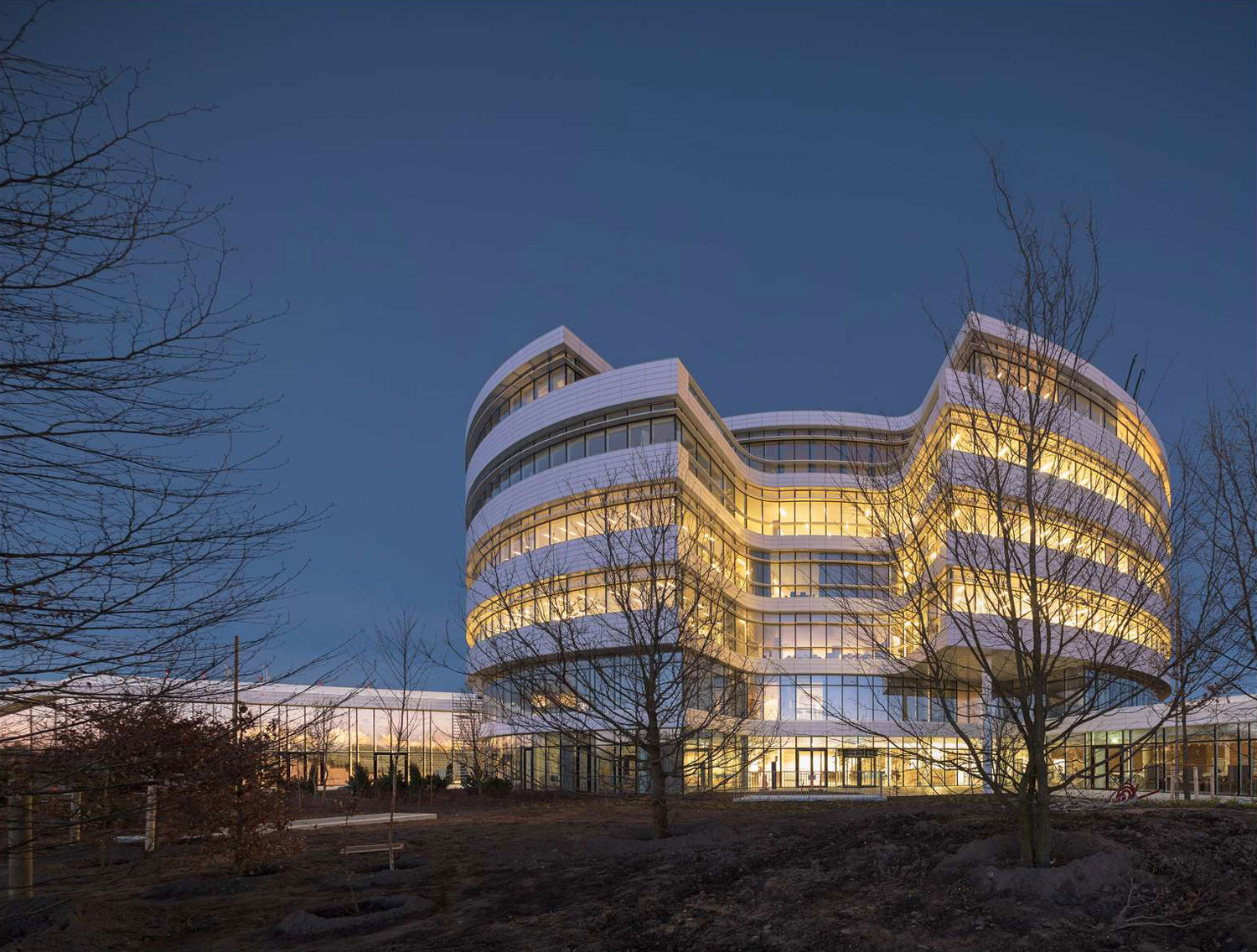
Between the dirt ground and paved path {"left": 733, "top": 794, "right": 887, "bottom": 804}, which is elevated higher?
the dirt ground

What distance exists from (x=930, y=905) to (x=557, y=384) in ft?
153

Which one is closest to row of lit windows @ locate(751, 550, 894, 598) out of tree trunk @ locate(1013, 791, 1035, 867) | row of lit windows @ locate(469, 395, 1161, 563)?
row of lit windows @ locate(469, 395, 1161, 563)

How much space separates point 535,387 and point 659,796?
40.5m

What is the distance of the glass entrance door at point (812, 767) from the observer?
183 ft

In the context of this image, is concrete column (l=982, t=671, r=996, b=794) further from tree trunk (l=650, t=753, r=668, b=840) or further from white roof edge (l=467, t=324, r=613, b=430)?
white roof edge (l=467, t=324, r=613, b=430)

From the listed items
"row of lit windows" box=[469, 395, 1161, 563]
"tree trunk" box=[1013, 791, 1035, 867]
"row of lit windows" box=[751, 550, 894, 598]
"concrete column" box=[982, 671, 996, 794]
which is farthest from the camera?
"row of lit windows" box=[751, 550, 894, 598]

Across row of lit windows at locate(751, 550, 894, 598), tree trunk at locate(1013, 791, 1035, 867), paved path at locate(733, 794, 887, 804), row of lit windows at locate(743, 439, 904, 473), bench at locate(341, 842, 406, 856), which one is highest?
row of lit windows at locate(743, 439, 904, 473)

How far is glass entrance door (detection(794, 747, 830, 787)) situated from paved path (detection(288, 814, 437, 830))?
31021 millimetres

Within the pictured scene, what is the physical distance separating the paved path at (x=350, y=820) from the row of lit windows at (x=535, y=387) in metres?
28.0

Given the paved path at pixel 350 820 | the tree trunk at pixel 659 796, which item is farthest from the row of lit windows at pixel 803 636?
the tree trunk at pixel 659 796

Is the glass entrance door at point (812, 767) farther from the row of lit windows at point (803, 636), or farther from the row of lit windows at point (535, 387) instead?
the row of lit windows at point (535, 387)

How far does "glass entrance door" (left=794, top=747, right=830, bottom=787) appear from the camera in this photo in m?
55.7

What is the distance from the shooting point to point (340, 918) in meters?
12.3

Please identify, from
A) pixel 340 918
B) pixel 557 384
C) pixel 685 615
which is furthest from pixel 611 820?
pixel 557 384
